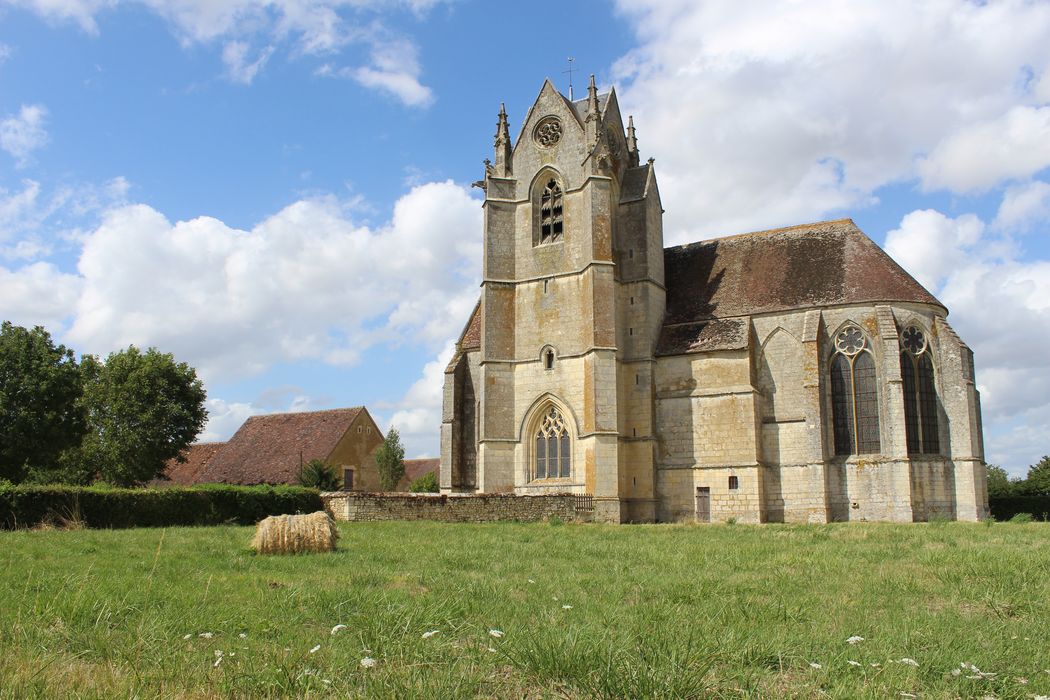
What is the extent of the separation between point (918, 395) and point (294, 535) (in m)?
24.4

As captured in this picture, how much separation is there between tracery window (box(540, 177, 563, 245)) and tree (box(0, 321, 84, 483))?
2191 centimetres

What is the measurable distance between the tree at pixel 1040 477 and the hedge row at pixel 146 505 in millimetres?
35933

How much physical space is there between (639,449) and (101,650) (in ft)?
88.3

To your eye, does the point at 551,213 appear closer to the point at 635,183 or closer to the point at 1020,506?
the point at 635,183

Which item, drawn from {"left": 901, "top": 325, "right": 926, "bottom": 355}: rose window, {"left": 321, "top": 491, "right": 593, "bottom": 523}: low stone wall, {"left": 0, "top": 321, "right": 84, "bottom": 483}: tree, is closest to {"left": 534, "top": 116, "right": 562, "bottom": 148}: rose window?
{"left": 321, "top": 491, "right": 593, "bottom": 523}: low stone wall

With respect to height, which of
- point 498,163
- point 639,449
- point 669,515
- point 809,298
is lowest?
point 669,515

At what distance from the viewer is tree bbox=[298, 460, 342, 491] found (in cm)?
3875

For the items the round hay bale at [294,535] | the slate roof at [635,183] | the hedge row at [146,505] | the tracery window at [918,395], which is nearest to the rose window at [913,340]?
the tracery window at [918,395]

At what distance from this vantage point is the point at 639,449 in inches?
1252

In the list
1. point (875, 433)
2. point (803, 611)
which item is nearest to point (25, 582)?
point (803, 611)

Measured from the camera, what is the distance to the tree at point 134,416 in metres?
37.8

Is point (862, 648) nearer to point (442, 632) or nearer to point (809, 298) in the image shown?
point (442, 632)

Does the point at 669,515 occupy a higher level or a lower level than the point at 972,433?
lower

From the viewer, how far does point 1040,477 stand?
4641cm
